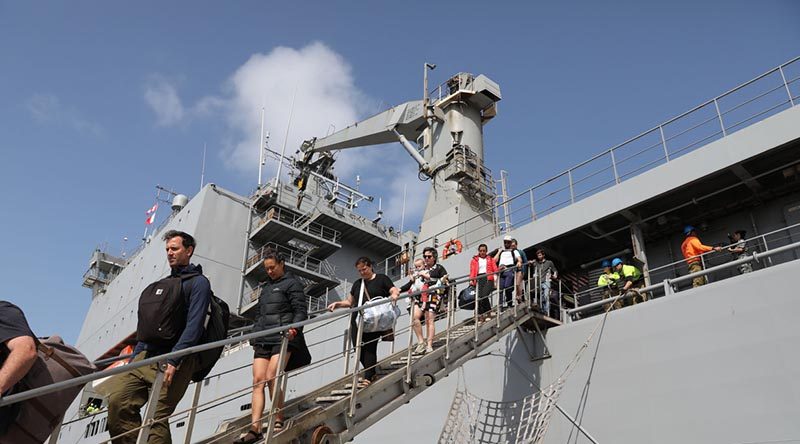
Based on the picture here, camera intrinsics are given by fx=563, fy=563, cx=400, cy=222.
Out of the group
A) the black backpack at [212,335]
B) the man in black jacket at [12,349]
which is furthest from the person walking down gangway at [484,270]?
the man in black jacket at [12,349]

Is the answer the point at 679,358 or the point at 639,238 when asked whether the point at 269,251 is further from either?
the point at 639,238

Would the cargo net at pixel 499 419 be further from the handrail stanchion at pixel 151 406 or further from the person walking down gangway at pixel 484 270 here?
the handrail stanchion at pixel 151 406

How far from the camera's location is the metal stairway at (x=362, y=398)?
3705mm

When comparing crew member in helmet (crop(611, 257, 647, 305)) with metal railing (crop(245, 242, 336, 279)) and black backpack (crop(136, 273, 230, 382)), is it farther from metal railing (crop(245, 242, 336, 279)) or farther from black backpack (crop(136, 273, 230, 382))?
metal railing (crop(245, 242, 336, 279))

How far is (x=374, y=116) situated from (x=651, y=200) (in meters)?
10.8

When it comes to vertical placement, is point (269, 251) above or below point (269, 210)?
below

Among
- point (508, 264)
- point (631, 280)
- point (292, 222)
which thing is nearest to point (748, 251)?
point (631, 280)

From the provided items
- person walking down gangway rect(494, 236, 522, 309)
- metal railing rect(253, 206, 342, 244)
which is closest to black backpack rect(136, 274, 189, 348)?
person walking down gangway rect(494, 236, 522, 309)

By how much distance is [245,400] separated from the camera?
38.9ft

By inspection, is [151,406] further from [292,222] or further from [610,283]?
[292,222]

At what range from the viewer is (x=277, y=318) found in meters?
3.98

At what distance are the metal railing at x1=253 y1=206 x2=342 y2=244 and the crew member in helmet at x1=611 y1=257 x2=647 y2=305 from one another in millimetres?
12428

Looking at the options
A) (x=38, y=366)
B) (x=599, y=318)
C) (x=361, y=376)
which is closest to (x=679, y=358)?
(x=599, y=318)

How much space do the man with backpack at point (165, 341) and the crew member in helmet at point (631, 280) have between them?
5.54m
